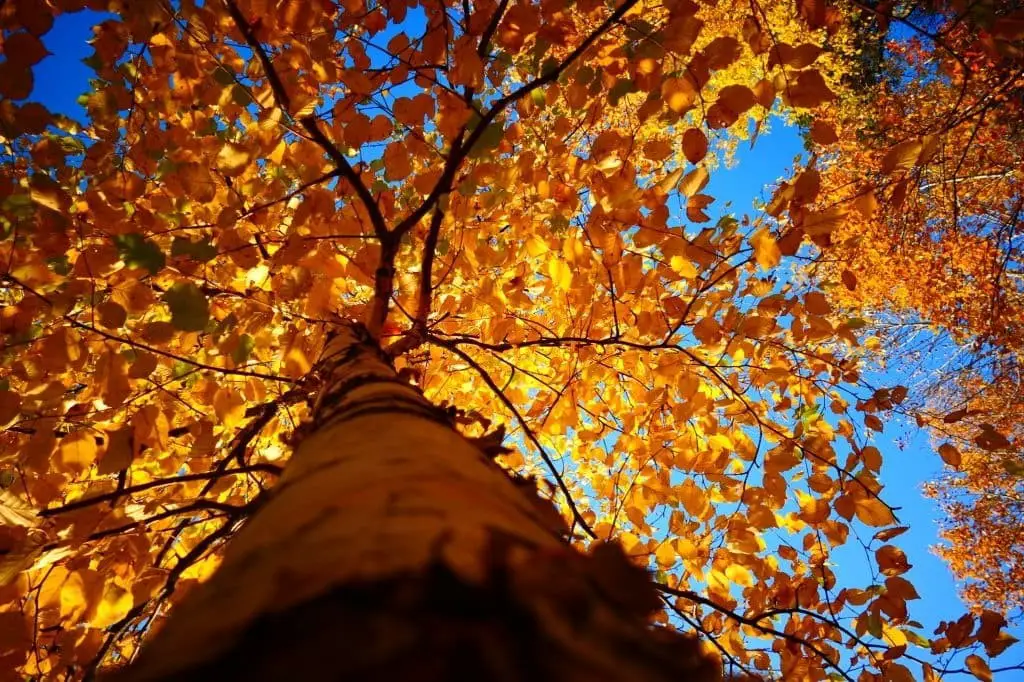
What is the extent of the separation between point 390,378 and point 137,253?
0.85 m

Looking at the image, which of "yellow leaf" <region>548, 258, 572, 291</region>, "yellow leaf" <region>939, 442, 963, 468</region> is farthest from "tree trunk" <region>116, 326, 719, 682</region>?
"yellow leaf" <region>939, 442, 963, 468</region>

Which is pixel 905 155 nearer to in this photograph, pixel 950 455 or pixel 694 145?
pixel 694 145

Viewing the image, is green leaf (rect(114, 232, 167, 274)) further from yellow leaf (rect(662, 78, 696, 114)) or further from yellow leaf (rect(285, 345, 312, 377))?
yellow leaf (rect(662, 78, 696, 114))

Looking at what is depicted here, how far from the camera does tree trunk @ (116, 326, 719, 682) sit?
1.07ft

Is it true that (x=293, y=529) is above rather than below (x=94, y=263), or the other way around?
below

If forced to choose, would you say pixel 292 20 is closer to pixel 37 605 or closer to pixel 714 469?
pixel 37 605

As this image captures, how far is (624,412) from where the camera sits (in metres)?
3.97

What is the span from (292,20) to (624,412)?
3249 mm

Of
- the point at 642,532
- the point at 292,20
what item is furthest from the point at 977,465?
the point at 292,20

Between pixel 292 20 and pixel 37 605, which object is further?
pixel 292 20

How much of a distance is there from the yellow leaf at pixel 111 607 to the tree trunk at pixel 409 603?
1.94 metres

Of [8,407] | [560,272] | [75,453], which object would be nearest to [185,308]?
[75,453]

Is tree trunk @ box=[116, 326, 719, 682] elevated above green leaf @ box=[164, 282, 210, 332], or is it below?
below

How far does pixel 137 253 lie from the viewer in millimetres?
1459
